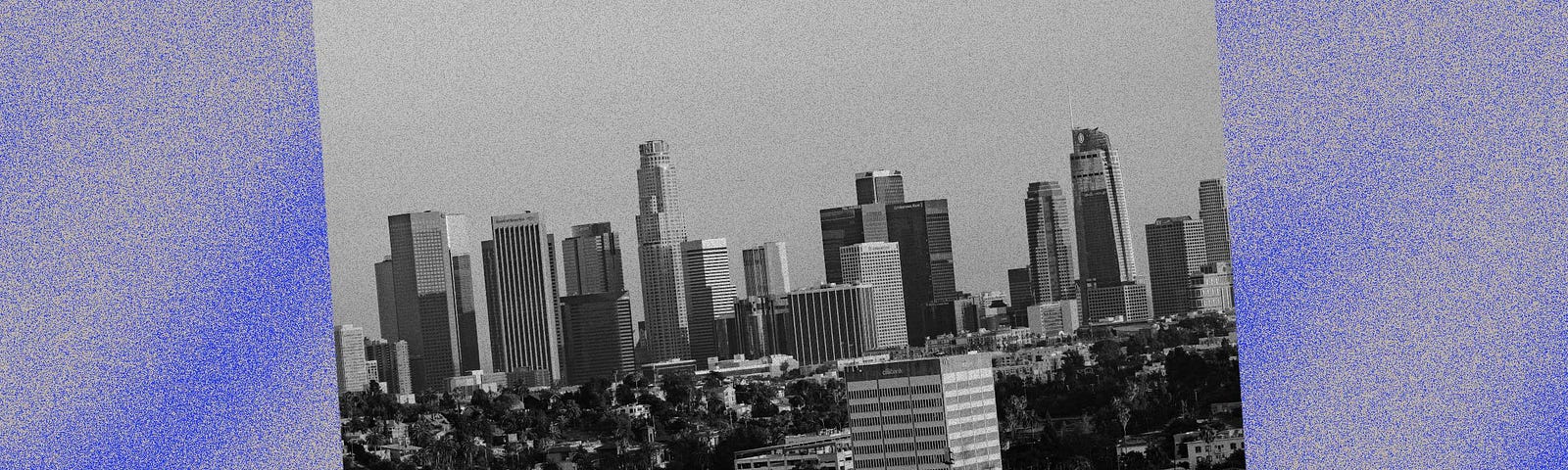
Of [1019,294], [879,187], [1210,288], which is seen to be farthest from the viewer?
[879,187]

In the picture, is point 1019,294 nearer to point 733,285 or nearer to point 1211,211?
point 1211,211

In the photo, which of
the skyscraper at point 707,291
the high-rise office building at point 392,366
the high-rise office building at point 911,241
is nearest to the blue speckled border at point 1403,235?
the high-rise office building at point 911,241

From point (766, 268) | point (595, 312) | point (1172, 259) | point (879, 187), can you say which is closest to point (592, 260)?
point (595, 312)

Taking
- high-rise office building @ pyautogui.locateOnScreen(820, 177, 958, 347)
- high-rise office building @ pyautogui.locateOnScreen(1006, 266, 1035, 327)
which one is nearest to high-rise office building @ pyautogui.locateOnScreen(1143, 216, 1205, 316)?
high-rise office building @ pyautogui.locateOnScreen(1006, 266, 1035, 327)

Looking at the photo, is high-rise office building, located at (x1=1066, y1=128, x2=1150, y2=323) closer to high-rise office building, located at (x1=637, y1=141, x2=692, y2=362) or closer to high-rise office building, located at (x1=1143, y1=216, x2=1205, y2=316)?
high-rise office building, located at (x1=1143, y1=216, x2=1205, y2=316)

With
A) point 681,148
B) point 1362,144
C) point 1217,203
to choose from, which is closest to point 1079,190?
point 1217,203
